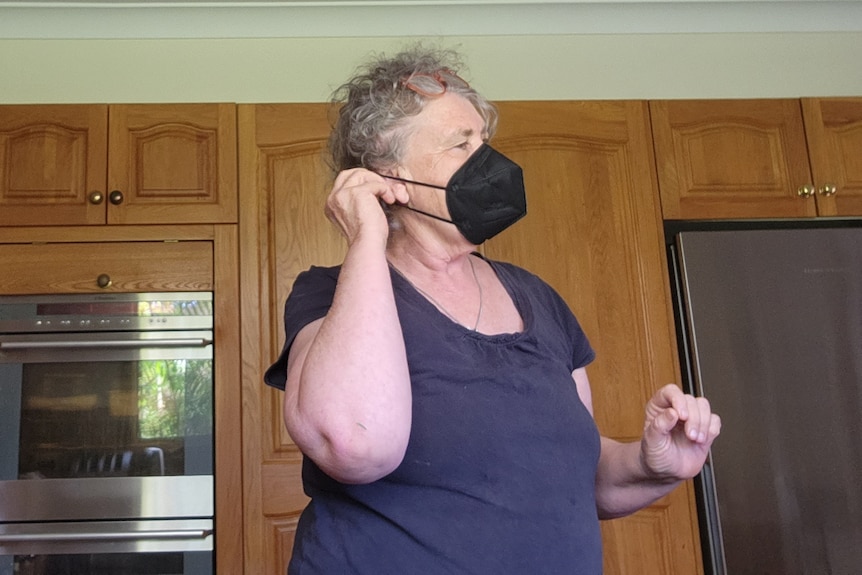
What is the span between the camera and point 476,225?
0.93 meters

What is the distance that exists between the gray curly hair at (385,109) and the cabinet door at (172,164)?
1.08m

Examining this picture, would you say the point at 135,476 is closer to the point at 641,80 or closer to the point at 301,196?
the point at 301,196

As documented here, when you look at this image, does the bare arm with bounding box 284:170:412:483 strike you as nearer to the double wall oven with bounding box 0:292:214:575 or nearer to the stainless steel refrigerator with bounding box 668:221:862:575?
the double wall oven with bounding box 0:292:214:575

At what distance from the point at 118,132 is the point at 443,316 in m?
Result: 1.48

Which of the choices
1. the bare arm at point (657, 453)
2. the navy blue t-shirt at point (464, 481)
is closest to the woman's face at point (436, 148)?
the navy blue t-shirt at point (464, 481)

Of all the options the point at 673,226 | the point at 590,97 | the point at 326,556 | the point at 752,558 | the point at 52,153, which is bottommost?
the point at 752,558

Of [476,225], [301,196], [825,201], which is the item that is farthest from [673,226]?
[476,225]

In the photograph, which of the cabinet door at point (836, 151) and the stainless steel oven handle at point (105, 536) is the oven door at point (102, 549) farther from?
the cabinet door at point (836, 151)

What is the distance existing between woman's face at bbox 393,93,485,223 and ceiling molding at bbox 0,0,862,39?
59.5 inches

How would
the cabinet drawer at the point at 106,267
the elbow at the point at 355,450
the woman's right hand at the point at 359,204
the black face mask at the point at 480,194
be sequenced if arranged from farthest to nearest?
1. the cabinet drawer at the point at 106,267
2. the black face mask at the point at 480,194
3. the woman's right hand at the point at 359,204
4. the elbow at the point at 355,450

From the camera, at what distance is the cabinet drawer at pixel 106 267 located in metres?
1.95

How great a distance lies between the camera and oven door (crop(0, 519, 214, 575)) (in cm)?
183

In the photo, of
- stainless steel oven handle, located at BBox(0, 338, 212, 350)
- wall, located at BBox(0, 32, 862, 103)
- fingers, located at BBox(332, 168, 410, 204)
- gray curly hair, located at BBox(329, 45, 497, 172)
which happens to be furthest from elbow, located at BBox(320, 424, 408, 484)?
wall, located at BBox(0, 32, 862, 103)

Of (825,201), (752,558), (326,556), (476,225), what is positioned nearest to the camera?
(326,556)
